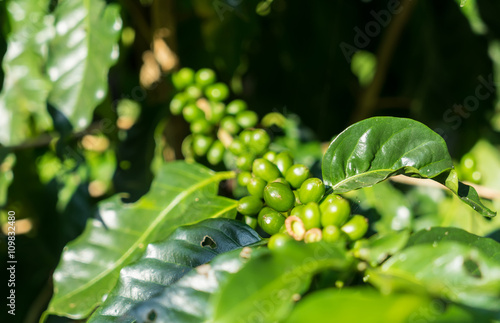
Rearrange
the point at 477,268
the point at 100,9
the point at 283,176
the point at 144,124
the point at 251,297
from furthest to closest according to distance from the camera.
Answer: the point at 144,124
the point at 100,9
the point at 283,176
the point at 477,268
the point at 251,297

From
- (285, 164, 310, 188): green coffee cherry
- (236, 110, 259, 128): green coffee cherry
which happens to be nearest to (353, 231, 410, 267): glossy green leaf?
(285, 164, 310, 188): green coffee cherry

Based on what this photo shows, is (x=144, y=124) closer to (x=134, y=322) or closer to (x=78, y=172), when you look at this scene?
(x=78, y=172)

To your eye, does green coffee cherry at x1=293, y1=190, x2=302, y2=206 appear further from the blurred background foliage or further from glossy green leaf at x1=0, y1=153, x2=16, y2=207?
glossy green leaf at x1=0, y1=153, x2=16, y2=207

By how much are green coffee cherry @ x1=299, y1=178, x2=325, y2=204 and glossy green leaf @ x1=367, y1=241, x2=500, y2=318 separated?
249 millimetres

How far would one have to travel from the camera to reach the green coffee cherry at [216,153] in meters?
1.34

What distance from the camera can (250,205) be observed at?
3.03 ft

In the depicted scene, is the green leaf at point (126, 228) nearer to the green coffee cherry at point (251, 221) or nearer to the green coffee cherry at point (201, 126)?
the green coffee cherry at point (251, 221)

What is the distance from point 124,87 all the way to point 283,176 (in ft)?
3.77

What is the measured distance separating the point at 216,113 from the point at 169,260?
2.06ft

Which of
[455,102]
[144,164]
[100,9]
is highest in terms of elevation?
[100,9]

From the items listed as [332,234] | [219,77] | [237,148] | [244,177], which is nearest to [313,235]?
[332,234]

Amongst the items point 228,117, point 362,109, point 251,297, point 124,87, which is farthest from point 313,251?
point 124,87

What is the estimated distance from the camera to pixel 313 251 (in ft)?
1.91

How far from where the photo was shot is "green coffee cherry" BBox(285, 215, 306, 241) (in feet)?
2.47
